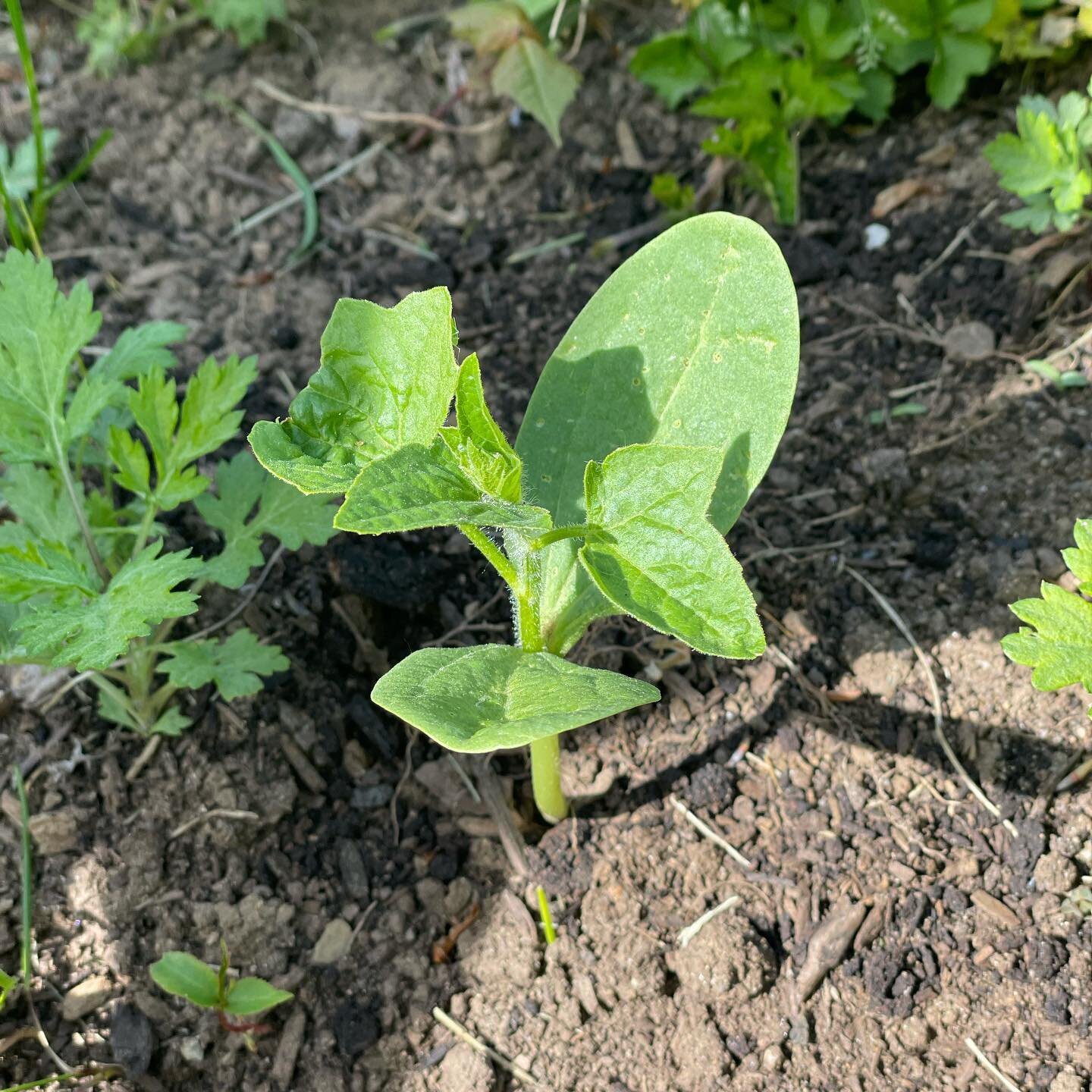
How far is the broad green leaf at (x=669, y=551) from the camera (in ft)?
4.22

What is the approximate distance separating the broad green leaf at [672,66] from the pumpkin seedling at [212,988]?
204 centimetres

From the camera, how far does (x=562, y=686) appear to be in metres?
1.41

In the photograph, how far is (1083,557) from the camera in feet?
5.12

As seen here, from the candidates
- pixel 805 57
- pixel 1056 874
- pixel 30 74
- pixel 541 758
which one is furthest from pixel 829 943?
pixel 30 74

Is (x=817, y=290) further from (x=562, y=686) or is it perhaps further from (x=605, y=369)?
(x=562, y=686)

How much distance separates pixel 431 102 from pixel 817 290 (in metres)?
1.19

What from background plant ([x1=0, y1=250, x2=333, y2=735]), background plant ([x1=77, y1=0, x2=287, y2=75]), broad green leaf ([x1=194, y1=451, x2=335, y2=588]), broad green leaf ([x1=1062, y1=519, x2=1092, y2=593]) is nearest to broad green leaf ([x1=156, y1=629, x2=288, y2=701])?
background plant ([x1=0, y1=250, x2=333, y2=735])

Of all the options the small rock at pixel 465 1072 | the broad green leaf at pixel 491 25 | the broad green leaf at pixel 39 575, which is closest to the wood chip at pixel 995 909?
the small rock at pixel 465 1072

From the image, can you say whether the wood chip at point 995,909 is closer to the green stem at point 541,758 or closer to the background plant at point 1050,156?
the green stem at point 541,758

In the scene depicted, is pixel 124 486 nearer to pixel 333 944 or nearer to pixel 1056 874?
pixel 333 944

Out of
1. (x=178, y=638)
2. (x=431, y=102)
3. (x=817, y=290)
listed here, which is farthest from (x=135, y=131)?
(x=817, y=290)

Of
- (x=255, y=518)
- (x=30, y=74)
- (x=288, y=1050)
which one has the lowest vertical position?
(x=288, y=1050)

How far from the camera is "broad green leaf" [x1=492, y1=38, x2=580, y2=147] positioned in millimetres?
2613

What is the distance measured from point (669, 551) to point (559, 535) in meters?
0.16
